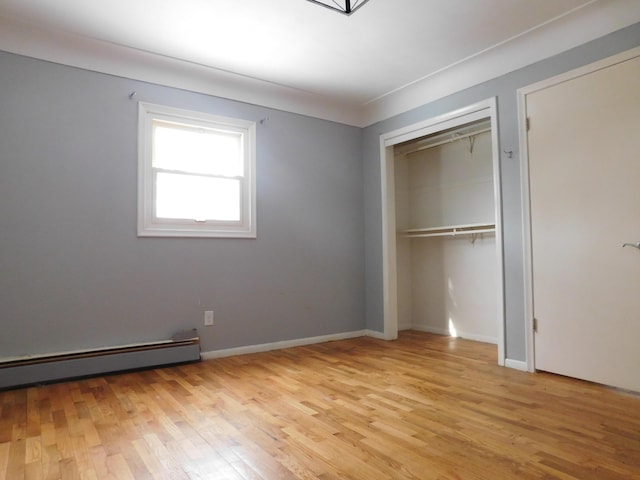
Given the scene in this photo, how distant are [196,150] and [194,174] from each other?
0.25 metres

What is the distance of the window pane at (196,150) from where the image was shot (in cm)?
362

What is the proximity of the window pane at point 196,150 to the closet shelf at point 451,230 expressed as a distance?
228cm

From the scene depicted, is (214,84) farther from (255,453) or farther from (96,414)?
(255,453)

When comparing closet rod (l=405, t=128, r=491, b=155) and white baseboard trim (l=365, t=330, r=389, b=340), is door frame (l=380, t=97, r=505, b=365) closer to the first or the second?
white baseboard trim (l=365, t=330, r=389, b=340)

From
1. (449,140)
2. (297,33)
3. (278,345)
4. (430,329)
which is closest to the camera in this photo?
(297,33)

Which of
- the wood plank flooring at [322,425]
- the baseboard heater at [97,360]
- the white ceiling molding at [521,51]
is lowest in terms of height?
the wood plank flooring at [322,425]

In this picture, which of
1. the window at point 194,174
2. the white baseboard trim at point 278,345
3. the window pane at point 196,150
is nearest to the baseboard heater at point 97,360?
the white baseboard trim at point 278,345

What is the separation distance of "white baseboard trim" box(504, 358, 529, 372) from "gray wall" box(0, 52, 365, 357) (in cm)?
188

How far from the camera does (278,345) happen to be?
411 cm

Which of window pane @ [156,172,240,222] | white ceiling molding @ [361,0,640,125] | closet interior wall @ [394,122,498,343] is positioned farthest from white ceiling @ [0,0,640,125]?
closet interior wall @ [394,122,498,343]

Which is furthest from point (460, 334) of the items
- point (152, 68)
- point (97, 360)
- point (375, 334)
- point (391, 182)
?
point (152, 68)

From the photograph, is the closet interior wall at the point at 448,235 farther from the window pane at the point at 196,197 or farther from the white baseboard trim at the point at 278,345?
the window pane at the point at 196,197

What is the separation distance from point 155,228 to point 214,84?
1.47 meters

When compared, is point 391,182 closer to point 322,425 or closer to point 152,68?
point 152,68
